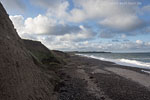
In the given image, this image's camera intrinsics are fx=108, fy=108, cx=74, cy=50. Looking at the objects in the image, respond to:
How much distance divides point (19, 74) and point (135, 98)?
339 inches

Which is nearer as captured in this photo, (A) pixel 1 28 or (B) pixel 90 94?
(A) pixel 1 28

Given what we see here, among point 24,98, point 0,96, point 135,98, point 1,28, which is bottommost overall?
point 135,98

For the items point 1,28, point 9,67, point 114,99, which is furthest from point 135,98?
point 1,28

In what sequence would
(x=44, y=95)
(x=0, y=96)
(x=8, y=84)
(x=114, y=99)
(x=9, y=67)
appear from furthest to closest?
(x=114, y=99) → (x=44, y=95) → (x=9, y=67) → (x=8, y=84) → (x=0, y=96)

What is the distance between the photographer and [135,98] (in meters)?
8.53

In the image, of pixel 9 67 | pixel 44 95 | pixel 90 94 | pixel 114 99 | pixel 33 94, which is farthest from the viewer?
pixel 90 94

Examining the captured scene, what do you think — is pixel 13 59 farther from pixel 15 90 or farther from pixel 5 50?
pixel 15 90

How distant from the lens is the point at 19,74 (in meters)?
6.06

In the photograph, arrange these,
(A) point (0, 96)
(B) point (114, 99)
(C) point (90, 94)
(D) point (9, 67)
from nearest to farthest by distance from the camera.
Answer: (A) point (0, 96) < (D) point (9, 67) < (B) point (114, 99) < (C) point (90, 94)

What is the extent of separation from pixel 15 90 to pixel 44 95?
2.12 metres

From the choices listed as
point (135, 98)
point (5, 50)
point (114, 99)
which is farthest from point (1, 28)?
point (135, 98)

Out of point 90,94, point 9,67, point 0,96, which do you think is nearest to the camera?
point 0,96

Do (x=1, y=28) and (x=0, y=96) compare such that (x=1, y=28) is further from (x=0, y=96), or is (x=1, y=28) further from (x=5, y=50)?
(x=0, y=96)

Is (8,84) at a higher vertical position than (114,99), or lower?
higher
